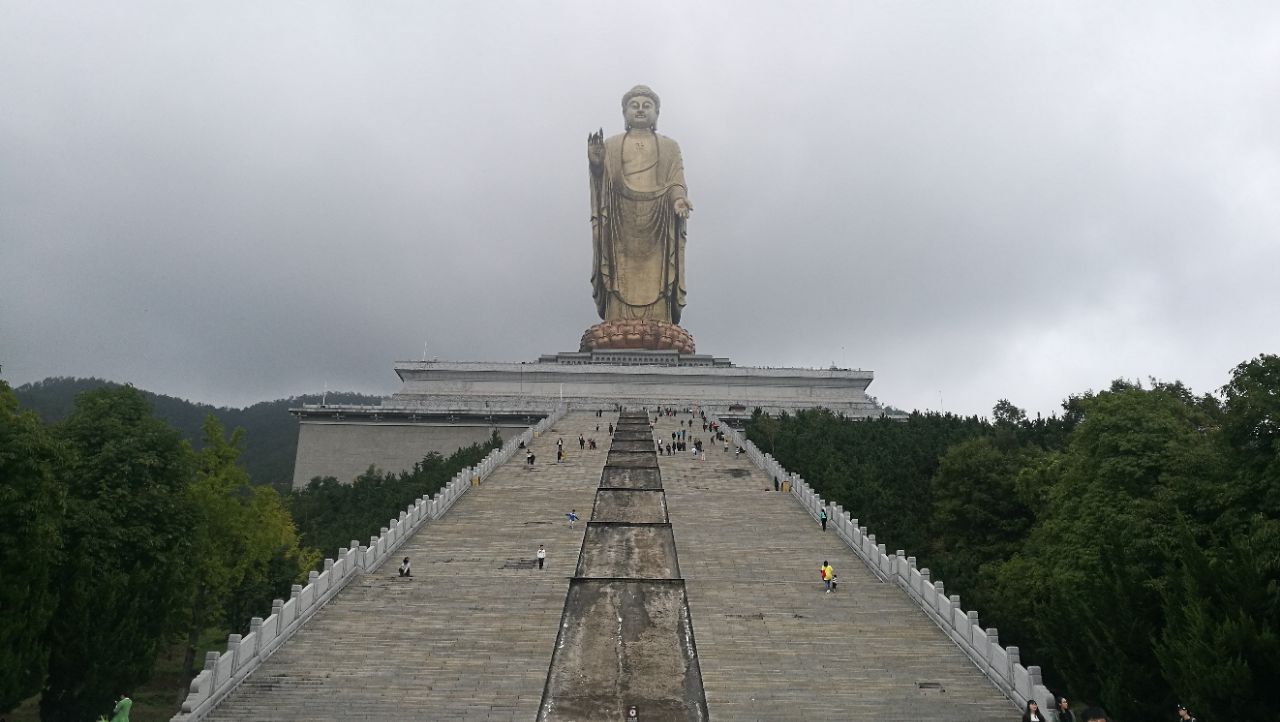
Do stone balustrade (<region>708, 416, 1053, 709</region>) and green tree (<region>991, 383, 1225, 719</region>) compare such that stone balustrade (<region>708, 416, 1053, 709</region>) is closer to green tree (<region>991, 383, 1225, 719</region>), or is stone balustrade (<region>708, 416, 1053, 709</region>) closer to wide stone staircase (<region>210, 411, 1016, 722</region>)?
wide stone staircase (<region>210, 411, 1016, 722</region>)

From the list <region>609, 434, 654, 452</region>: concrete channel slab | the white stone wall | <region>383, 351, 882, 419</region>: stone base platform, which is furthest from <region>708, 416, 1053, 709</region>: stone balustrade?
<region>383, 351, 882, 419</region>: stone base platform

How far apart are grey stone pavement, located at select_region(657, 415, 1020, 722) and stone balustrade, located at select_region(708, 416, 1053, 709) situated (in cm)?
12

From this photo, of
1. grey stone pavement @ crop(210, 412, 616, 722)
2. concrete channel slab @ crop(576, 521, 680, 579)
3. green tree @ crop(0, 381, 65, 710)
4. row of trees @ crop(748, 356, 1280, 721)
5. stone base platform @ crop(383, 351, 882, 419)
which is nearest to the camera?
row of trees @ crop(748, 356, 1280, 721)

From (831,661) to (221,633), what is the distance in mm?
15718

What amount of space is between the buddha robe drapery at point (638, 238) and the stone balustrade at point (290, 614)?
23.4 metres

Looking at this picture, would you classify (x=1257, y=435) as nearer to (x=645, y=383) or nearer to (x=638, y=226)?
(x=645, y=383)

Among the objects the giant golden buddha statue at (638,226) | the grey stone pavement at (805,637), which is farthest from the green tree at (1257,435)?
the giant golden buddha statue at (638,226)

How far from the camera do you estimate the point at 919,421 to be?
27.5m

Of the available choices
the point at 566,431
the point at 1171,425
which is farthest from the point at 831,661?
the point at 566,431

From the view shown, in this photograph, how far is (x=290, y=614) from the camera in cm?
1041

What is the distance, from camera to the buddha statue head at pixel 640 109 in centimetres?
4062

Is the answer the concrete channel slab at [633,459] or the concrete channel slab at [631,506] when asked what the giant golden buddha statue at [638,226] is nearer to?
the concrete channel slab at [633,459]

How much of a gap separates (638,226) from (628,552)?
27440 millimetres

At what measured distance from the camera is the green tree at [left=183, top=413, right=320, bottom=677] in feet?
50.1
